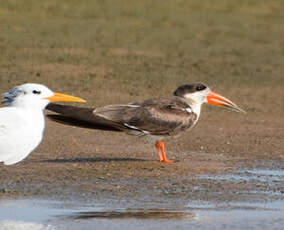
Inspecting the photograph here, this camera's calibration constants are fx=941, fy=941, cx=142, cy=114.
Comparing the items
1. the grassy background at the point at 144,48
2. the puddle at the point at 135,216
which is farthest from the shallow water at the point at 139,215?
the grassy background at the point at 144,48

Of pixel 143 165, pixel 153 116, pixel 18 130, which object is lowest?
pixel 18 130

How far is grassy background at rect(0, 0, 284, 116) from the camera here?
51.1 ft

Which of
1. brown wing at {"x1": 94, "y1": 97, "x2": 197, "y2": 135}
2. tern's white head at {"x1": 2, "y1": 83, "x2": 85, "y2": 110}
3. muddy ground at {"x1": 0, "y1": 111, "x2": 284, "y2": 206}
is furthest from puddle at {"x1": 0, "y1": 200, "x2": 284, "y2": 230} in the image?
brown wing at {"x1": 94, "y1": 97, "x2": 197, "y2": 135}

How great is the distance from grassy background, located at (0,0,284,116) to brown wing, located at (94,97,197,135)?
4.04 metres

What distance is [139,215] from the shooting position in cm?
776

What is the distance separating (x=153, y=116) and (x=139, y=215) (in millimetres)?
2651

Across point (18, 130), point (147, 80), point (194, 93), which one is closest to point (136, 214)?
point (18, 130)

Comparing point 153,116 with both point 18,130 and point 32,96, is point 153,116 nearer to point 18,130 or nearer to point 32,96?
point 32,96

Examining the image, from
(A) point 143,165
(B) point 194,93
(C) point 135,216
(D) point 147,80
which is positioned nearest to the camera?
(C) point 135,216

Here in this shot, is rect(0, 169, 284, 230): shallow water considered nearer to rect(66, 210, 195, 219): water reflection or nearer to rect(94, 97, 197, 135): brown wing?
rect(66, 210, 195, 219): water reflection

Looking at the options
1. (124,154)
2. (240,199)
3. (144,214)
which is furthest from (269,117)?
(144,214)

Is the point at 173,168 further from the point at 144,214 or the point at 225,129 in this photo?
the point at 225,129

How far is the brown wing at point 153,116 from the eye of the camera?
399 inches

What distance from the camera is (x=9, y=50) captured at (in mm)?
17078
